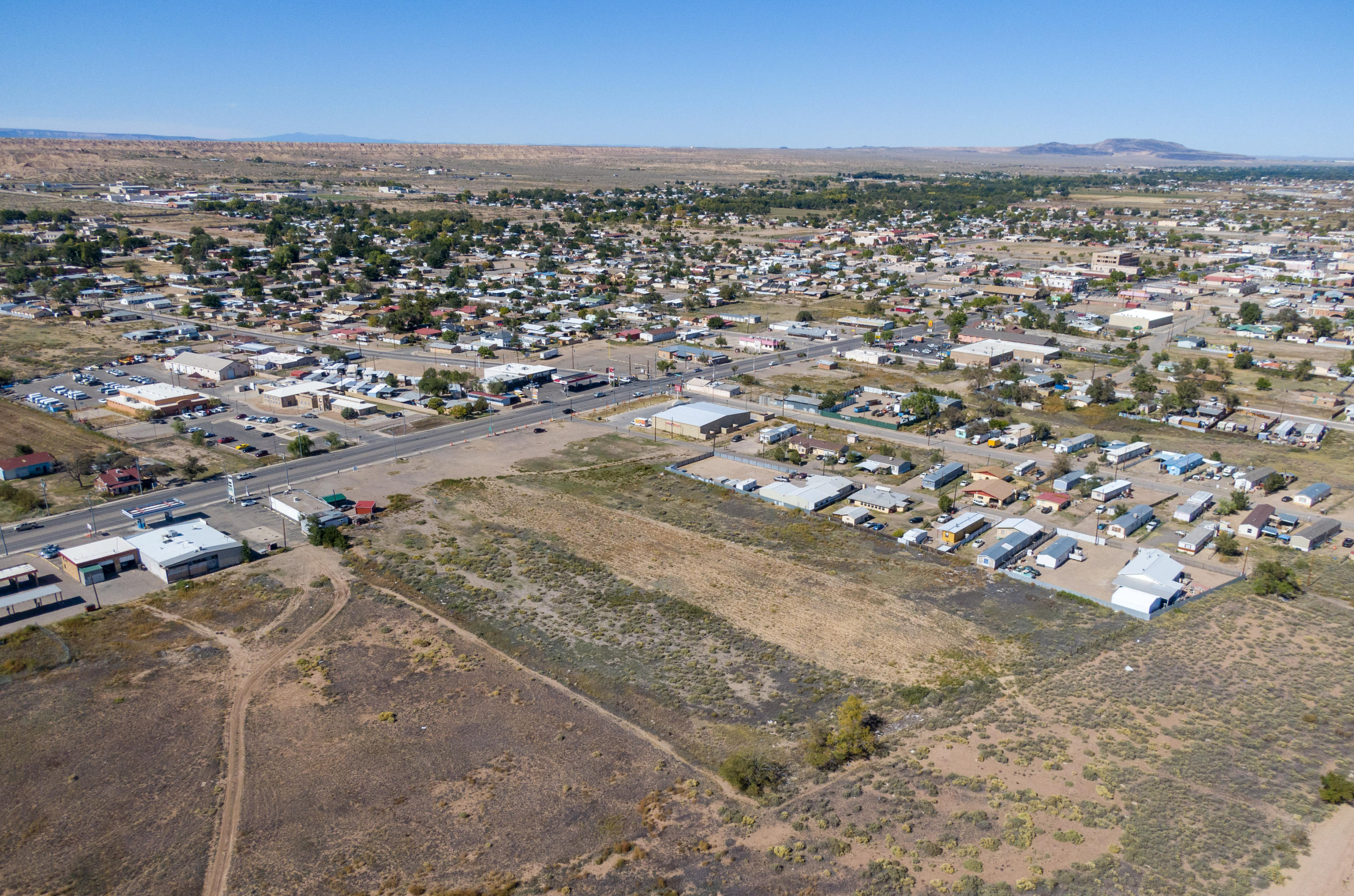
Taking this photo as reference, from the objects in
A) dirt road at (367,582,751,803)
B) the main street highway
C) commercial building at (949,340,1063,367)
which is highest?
commercial building at (949,340,1063,367)

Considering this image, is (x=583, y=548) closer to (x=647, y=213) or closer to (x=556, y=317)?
(x=556, y=317)

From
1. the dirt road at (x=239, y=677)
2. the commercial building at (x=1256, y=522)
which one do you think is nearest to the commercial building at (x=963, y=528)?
the commercial building at (x=1256, y=522)

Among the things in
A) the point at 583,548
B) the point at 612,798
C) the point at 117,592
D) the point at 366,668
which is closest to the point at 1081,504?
the point at 583,548

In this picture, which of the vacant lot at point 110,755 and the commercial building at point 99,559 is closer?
the vacant lot at point 110,755

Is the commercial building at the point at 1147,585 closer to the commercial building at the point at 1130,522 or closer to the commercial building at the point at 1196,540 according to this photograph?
the commercial building at the point at 1196,540

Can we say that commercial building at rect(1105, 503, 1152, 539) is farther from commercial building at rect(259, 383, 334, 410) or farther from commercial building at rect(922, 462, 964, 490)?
commercial building at rect(259, 383, 334, 410)

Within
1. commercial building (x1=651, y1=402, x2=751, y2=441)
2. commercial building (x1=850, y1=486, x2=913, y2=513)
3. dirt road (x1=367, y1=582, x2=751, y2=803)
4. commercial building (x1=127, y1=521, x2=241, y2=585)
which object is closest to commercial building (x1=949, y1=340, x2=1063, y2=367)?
commercial building (x1=651, y1=402, x2=751, y2=441)

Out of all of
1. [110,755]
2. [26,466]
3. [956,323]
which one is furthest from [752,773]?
[956,323]

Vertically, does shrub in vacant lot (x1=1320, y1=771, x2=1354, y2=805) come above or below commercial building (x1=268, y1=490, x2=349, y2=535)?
above
